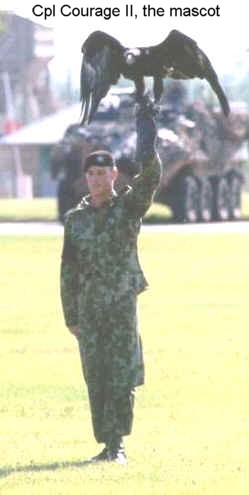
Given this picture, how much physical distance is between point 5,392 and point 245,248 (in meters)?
20.9

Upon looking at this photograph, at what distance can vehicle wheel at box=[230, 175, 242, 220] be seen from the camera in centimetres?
4997

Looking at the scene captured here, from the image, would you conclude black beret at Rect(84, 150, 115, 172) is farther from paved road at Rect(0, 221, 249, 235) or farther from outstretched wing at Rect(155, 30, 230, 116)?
paved road at Rect(0, 221, 249, 235)

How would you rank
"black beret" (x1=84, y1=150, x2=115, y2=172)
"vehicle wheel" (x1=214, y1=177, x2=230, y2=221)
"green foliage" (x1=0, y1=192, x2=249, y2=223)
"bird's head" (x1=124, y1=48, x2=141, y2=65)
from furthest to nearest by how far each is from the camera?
"green foliage" (x1=0, y1=192, x2=249, y2=223), "vehicle wheel" (x1=214, y1=177, x2=230, y2=221), "black beret" (x1=84, y1=150, x2=115, y2=172), "bird's head" (x1=124, y1=48, x2=141, y2=65)

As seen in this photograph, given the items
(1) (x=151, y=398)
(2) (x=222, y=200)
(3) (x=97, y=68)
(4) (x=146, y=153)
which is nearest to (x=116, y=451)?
(4) (x=146, y=153)

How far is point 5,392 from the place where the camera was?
45.9ft

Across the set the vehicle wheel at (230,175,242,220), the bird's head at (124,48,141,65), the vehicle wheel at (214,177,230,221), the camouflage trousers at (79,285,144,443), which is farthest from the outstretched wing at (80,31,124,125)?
the vehicle wheel at (230,175,242,220)

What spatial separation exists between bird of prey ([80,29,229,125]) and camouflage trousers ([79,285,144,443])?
97 centimetres

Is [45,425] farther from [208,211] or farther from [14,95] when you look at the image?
[14,95]

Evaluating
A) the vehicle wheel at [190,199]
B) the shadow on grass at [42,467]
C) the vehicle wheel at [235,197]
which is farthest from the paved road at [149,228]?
the shadow on grass at [42,467]

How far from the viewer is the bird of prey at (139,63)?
9891mm

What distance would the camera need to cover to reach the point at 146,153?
1005 cm

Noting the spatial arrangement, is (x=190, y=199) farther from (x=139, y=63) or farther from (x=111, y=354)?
(x=139, y=63)

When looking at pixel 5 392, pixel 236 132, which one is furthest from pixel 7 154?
pixel 5 392

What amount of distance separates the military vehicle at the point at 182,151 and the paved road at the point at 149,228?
107cm
